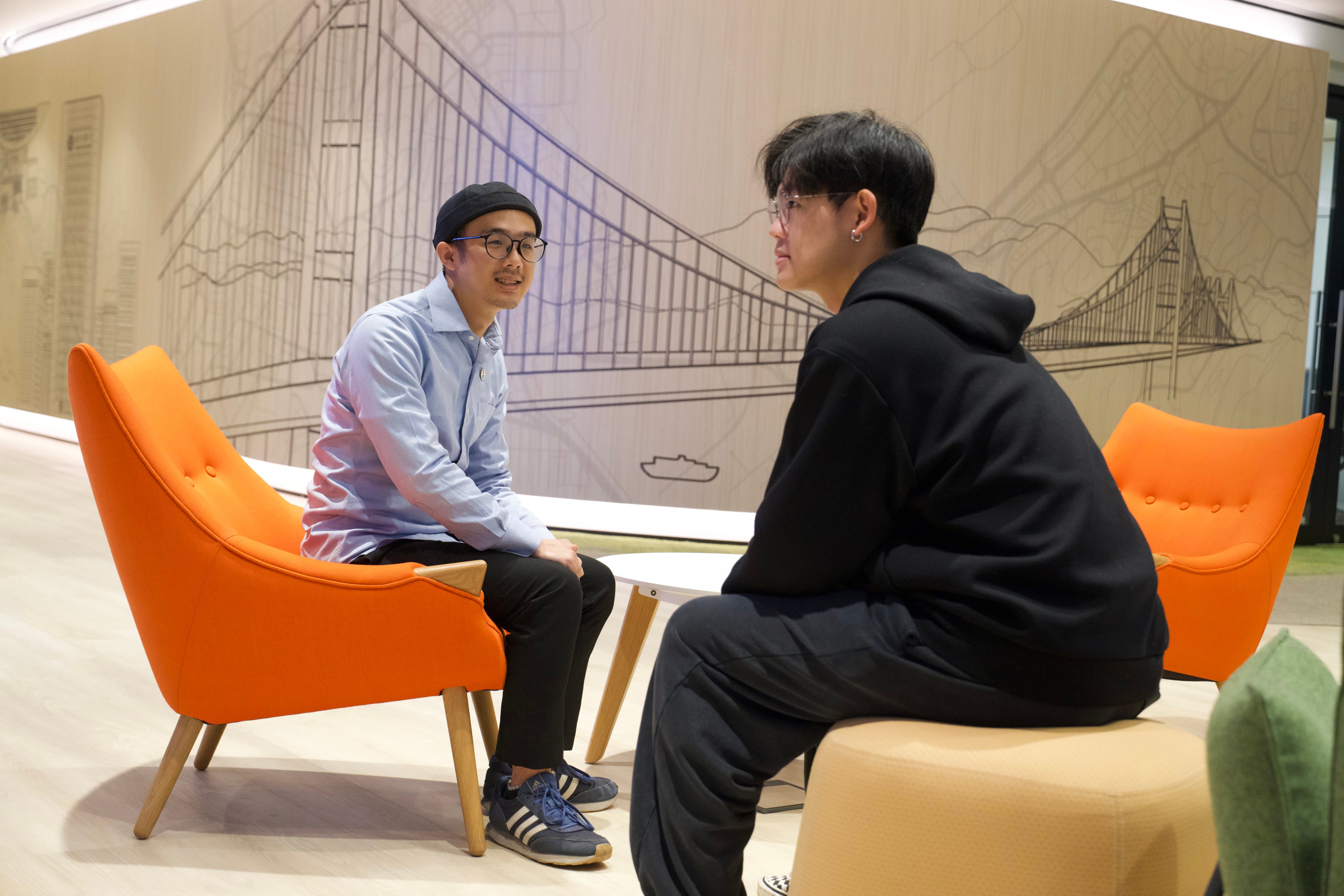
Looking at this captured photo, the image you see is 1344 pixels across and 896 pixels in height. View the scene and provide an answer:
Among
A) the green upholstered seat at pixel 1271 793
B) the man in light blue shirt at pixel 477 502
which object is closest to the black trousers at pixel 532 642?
the man in light blue shirt at pixel 477 502

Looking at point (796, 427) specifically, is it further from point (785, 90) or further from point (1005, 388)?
point (785, 90)

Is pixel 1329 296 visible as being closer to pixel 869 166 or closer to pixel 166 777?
pixel 869 166

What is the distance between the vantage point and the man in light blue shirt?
6.91ft

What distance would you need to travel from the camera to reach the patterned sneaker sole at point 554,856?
2027 millimetres

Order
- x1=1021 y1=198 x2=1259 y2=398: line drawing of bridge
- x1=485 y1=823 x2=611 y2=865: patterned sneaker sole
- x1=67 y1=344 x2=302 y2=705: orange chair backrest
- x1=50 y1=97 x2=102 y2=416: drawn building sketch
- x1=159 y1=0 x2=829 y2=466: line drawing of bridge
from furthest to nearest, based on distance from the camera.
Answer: x1=50 y1=97 x2=102 y2=416: drawn building sketch, x1=1021 y1=198 x2=1259 y2=398: line drawing of bridge, x1=159 y1=0 x2=829 y2=466: line drawing of bridge, x1=485 y1=823 x2=611 y2=865: patterned sneaker sole, x1=67 y1=344 x2=302 y2=705: orange chair backrest

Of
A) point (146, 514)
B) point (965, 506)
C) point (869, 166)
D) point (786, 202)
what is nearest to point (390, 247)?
point (146, 514)

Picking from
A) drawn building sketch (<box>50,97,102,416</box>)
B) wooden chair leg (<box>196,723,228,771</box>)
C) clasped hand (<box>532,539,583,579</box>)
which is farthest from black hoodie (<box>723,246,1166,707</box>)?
drawn building sketch (<box>50,97,102,416</box>)

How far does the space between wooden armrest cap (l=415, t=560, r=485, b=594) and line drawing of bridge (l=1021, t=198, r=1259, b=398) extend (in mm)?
4565

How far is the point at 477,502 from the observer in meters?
2.16

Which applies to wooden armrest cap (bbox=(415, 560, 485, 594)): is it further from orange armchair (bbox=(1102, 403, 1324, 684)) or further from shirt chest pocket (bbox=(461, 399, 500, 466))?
orange armchair (bbox=(1102, 403, 1324, 684))

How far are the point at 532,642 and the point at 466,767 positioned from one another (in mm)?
256

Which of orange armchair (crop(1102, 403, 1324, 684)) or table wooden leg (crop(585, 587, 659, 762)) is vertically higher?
orange armchair (crop(1102, 403, 1324, 684))

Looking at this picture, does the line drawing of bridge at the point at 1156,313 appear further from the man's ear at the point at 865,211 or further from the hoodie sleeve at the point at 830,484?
the hoodie sleeve at the point at 830,484

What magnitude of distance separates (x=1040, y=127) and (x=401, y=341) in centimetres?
472
